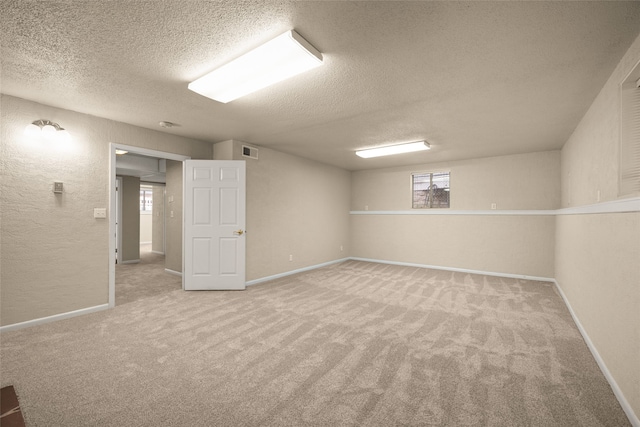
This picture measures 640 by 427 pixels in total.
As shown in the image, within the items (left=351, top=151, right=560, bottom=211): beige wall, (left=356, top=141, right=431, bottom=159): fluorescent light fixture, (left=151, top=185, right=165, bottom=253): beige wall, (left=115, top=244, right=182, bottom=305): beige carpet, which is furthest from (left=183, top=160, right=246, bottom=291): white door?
(left=151, top=185, right=165, bottom=253): beige wall

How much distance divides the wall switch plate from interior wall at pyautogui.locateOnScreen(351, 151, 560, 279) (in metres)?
5.70

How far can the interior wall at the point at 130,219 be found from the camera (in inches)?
281

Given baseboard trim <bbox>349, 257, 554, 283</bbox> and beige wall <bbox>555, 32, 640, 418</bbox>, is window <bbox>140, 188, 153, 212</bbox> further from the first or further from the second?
beige wall <bbox>555, 32, 640, 418</bbox>

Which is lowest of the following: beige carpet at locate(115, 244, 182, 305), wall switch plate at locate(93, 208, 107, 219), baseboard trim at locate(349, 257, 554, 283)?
beige carpet at locate(115, 244, 182, 305)

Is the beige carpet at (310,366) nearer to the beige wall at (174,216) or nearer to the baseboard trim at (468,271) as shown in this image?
the baseboard trim at (468,271)

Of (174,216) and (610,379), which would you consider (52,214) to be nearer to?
(174,216)

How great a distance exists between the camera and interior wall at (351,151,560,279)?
5.23 m

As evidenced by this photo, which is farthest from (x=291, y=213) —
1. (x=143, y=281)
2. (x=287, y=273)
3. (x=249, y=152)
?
(x=143, y=281)

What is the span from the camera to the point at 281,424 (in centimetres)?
165

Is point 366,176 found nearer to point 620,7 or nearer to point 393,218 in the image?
point 393,218

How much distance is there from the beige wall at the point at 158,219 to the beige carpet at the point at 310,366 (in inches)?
217

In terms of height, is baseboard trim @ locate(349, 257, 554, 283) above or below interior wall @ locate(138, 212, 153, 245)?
below

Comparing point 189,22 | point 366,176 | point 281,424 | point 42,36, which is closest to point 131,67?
point 42,36

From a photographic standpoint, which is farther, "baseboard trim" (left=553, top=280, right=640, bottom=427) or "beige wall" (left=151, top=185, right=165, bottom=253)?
"beige wall" (left=151, top=185, right=165, bottom=253)
